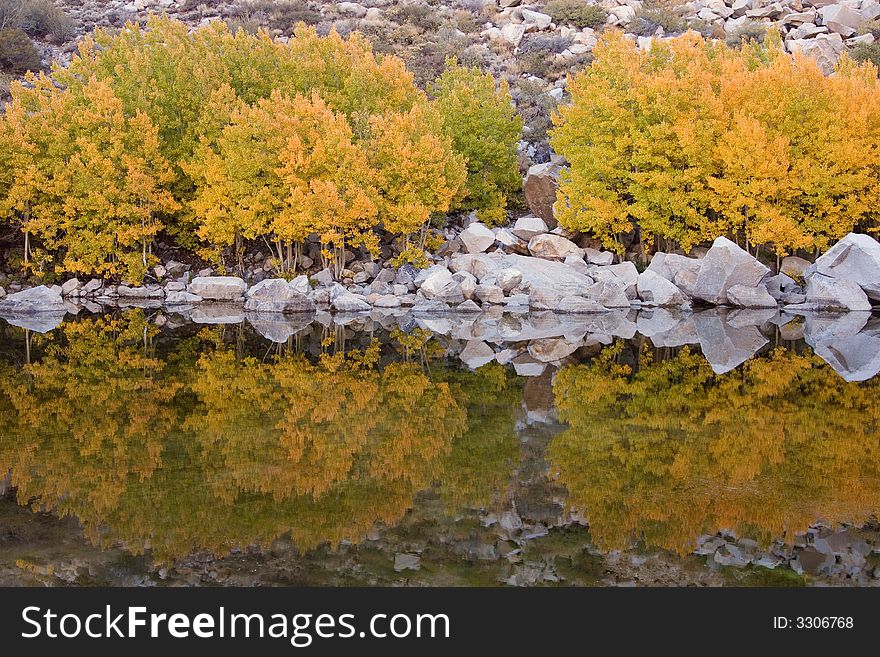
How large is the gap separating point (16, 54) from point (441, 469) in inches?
2694

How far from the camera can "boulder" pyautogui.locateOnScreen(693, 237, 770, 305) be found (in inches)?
1398

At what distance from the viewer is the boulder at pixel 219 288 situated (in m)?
40.8

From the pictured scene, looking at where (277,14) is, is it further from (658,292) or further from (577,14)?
(658,292)

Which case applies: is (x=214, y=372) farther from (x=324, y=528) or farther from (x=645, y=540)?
(x=645, y=540)

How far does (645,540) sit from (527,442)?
4.31 metres

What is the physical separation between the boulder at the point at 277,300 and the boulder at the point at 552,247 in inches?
471

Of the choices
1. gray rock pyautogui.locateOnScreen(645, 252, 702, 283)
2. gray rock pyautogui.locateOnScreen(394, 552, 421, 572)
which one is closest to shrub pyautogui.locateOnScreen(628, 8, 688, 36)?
gray rock pyautogui.locateOnScreen(645, 252, 702, 283)

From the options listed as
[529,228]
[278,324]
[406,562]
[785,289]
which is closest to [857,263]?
[785,289]

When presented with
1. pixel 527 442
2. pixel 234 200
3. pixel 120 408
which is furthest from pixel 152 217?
pixel 527 442

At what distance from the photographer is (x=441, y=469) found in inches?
437

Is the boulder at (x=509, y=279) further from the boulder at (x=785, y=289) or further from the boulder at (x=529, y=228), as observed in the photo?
the boulder at (x=785, y=289)

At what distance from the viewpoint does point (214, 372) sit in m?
19.5
